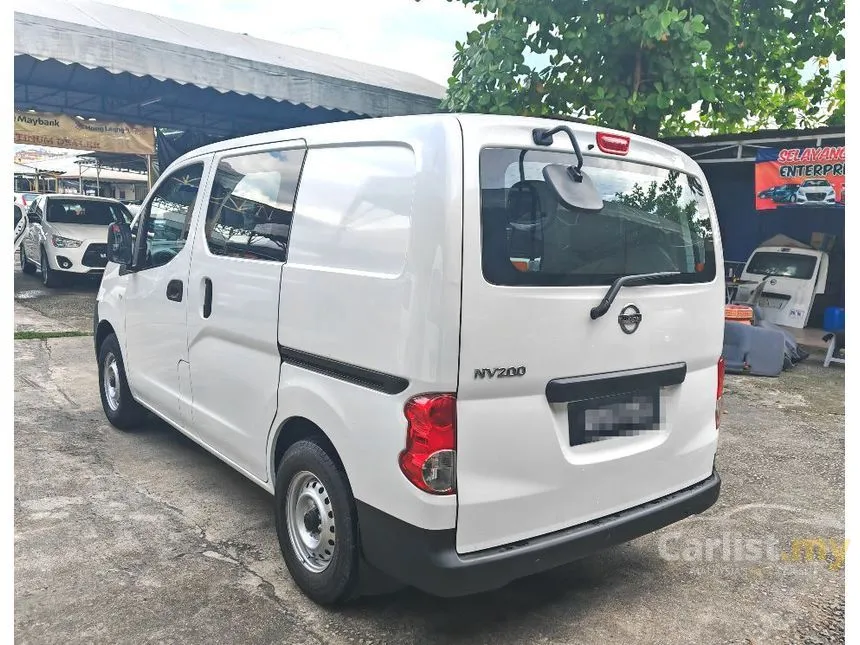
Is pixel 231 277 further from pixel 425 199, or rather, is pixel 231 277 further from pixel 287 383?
pixel 425 199

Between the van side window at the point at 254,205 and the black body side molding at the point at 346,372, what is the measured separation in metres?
0.44

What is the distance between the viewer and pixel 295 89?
10586 millimetres

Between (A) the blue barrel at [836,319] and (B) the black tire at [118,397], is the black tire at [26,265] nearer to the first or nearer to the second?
(B) the black tire at [118,397]

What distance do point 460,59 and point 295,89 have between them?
259 centimetres

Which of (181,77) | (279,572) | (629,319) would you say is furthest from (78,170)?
(629,319)

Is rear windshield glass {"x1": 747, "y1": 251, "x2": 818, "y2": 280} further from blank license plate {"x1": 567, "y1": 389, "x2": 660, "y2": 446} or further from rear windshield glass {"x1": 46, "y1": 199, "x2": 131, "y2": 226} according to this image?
rear windshield glass {"x1": 46, "y1": 199, "x2": 131, "y2": 226}

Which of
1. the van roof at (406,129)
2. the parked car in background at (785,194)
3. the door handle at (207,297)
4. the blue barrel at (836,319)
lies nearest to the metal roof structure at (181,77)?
the parked car in background at (785,194)

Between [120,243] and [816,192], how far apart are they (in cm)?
870

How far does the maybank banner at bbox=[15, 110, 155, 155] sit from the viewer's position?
536 inches

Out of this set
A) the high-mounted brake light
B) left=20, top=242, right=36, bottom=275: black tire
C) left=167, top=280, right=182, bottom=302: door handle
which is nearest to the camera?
the high-mounted brake light

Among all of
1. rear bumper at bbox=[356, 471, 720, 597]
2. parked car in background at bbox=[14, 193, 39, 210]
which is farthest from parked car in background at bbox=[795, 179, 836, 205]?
parked car in background at bbox=[14, 193, 39, 210]

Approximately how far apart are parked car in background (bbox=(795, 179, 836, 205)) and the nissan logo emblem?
26.1ft

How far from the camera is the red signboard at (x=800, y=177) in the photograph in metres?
9.02
